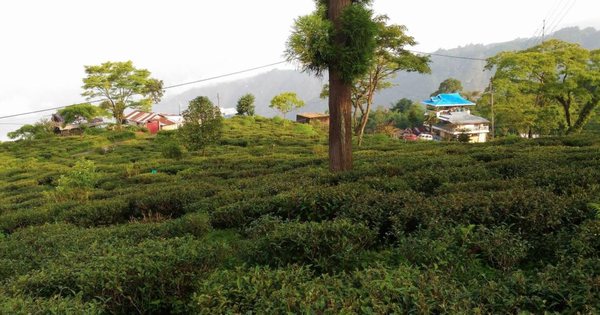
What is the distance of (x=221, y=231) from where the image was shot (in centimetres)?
615

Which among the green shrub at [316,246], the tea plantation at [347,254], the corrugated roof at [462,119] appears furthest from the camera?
the corrugated roof at [462,119]

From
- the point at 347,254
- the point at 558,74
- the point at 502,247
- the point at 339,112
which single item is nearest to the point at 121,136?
the point at 339,112

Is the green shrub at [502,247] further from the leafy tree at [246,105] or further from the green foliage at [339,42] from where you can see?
the leafy tree at [246,105]

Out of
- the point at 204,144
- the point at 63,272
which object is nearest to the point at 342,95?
the point at 63,272

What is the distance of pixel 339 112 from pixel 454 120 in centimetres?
4490

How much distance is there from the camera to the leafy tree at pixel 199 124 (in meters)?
20.9

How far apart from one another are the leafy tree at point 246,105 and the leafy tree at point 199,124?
39051 mm

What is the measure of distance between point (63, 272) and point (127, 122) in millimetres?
61656

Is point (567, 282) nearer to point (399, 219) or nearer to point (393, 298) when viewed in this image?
point (393, 298)

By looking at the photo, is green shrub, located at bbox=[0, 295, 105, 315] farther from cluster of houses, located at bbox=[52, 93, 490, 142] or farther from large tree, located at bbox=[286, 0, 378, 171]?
cluster of houses, located at bbox=[52, 93, 490, 142]

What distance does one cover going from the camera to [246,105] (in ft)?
197

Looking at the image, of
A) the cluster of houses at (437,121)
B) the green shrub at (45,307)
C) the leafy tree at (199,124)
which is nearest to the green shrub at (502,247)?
the green shrub at (45,307)

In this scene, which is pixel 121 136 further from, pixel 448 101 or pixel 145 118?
pixel 448 101

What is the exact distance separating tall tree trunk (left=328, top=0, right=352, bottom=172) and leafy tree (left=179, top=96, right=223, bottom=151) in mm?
12937
